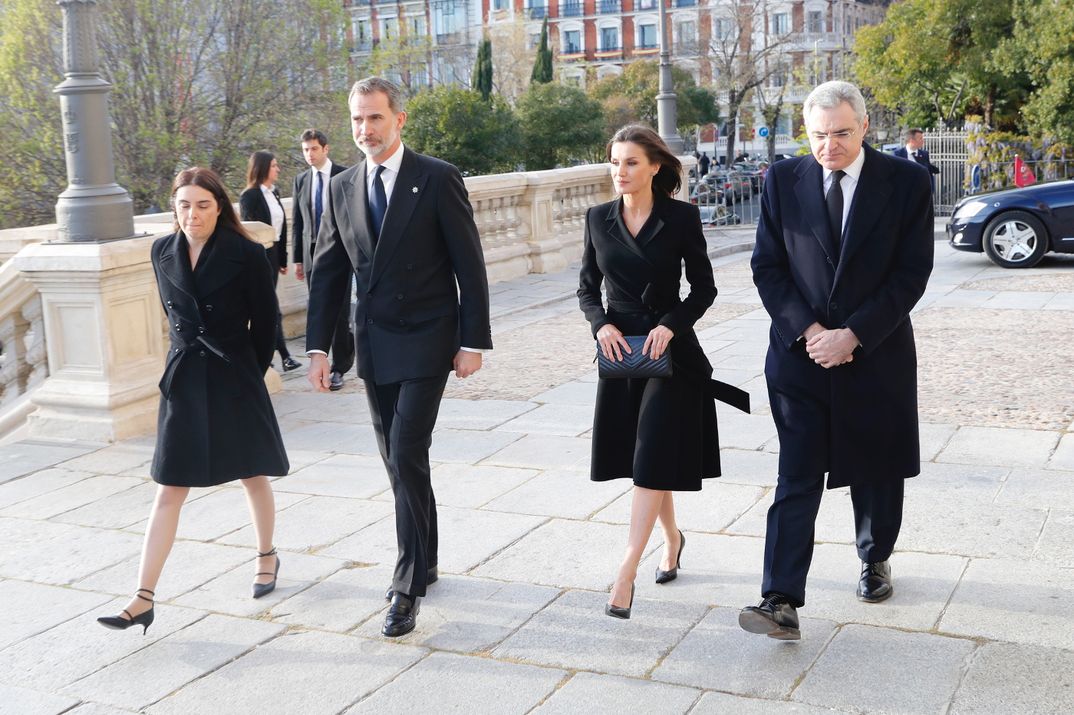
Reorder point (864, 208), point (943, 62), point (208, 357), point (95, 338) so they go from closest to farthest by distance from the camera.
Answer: point (864, 208) → point (208, 357) → point (95, 338) → point (943, 62)

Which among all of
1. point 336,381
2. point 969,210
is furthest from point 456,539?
point 969,210

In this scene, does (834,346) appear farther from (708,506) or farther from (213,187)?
(213,187)

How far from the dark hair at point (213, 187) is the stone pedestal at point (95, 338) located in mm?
3136

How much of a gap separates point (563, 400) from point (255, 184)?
3042 millimetres

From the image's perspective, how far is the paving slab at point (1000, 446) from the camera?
20.9ft

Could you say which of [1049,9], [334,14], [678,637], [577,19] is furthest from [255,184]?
[577,19]

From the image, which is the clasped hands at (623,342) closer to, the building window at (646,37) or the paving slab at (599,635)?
the paving slab at (599,635)

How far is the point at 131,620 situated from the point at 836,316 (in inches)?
104

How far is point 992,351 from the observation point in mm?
9461

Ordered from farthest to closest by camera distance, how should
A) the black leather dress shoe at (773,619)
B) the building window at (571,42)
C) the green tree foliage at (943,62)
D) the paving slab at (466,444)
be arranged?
the building window at (571,42) < the green tree foliage at (943,62) < the paving slab at (466,444) < the black leather dress shoe at (773,619)

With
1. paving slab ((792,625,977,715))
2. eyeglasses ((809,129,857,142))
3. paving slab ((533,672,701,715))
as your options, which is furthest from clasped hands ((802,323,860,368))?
paving slab ((533,672,701,715))

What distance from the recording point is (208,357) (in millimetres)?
4770

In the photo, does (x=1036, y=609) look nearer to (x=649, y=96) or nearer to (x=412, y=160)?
(x=412, y=160)

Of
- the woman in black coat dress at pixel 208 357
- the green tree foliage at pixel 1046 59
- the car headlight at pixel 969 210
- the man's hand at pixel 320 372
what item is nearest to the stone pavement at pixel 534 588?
the woman in black coat dress at pixel 208 357
